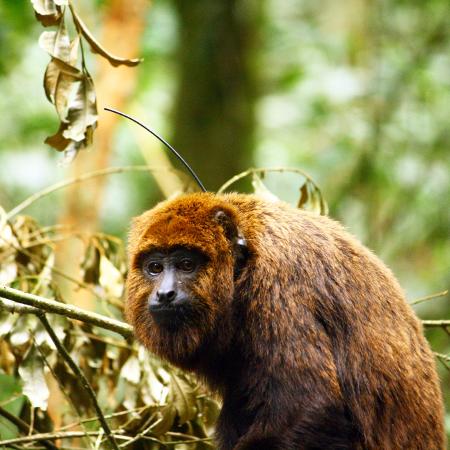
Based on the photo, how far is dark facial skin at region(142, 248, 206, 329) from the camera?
13.9 ft

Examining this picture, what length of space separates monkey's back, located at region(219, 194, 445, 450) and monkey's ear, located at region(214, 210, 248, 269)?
0.04 metres

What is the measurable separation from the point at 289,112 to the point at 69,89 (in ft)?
25.1

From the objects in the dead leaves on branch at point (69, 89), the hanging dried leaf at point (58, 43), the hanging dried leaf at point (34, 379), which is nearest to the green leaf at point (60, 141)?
the dead leaves on branch at point (69, 89)

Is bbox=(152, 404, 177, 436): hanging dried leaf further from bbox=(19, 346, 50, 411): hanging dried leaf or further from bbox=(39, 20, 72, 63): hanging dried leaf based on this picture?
bbox=(39, 20, 72, 63): hanging dried leaf

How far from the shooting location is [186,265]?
430cm

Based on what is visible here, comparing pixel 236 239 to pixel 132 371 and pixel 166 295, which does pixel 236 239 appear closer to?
pixel 166 295

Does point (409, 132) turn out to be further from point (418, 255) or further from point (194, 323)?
point (194, 323)

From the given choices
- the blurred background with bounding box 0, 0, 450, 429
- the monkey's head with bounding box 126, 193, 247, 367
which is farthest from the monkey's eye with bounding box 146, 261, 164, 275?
the blurred background with bounding box 0, 0, 450, 429

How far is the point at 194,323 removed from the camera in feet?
14.1

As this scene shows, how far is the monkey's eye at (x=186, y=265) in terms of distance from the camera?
4.30 meters

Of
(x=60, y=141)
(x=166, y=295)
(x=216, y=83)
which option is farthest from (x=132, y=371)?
(x=216, y=83)

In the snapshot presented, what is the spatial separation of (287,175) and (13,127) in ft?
12.8

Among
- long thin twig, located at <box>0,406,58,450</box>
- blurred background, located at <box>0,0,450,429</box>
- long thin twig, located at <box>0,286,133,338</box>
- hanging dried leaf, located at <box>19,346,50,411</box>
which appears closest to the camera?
long thin twig, located at <box>0,286,133,338</box>

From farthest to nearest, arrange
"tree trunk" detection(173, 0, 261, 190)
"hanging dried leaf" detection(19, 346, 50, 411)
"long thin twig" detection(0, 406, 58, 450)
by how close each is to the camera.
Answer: "tree trunk" detection(173, 0, 261, 190)
"long thin twig" detection(0, 406, 58, 450)
"hanging dried leaf" detection(19, 346, 50, 411)
